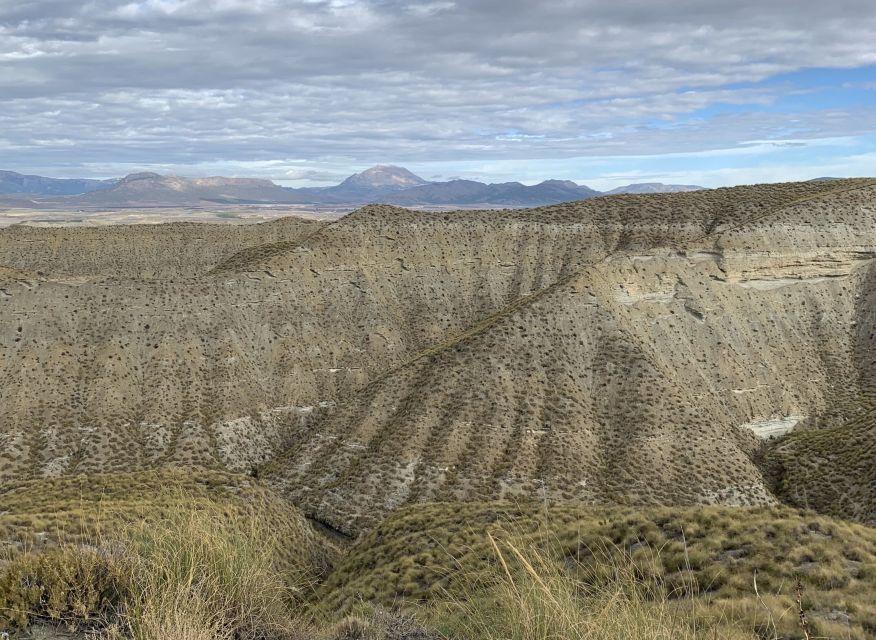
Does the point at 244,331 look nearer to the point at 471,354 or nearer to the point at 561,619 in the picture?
the point at 471,354

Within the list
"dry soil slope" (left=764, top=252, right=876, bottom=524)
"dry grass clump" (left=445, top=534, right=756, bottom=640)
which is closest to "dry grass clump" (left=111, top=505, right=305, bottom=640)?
"dry grass clump" (left=445, top=534, right=756, bottom=640)

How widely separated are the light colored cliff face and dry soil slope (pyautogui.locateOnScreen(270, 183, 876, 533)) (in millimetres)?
172

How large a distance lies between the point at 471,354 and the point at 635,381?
11708 millimetres

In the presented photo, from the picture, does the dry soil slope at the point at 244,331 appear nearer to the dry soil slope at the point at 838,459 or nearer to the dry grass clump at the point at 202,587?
the dry soil slope at the point at 838,459

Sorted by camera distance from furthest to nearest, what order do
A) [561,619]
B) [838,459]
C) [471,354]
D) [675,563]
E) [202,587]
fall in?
[471,354] < [838,459] < [675,563] < [202,587] < [561,619]

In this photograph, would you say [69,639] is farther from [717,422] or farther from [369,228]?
[369,228]

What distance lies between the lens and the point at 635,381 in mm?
45531

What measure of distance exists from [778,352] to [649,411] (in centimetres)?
1866

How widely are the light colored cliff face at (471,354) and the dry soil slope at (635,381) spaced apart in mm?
172

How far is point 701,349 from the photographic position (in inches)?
2045

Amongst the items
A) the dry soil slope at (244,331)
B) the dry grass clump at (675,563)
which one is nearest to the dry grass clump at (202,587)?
the dry grass clump at (675,563)

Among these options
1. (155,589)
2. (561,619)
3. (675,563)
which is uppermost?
(561,619)

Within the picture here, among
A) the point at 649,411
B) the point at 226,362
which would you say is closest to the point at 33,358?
the point at 226,362

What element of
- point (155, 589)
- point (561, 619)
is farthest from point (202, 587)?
point (561, 619)
